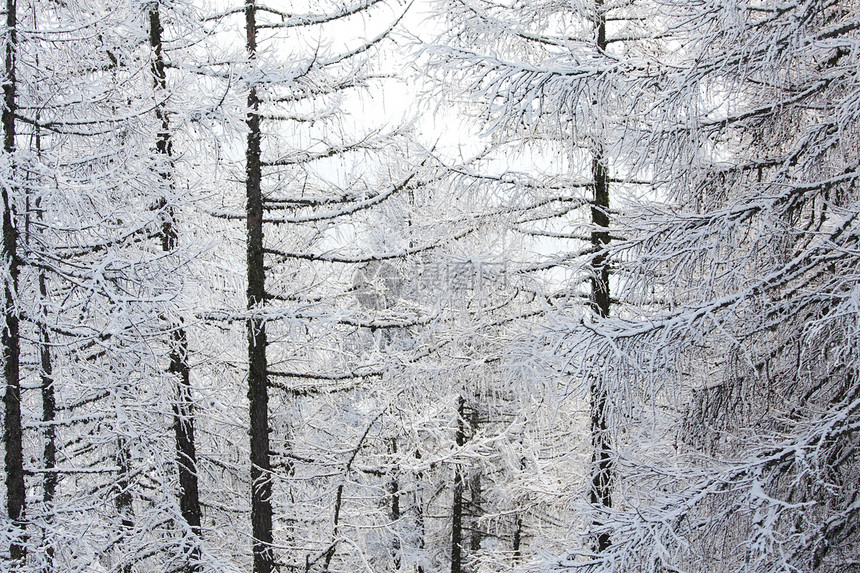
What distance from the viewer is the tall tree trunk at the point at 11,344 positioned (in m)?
4.16

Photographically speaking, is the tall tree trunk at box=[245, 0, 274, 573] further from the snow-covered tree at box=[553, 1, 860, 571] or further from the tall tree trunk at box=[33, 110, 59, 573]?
the snow-covered tree at box=[553, 1, 860, 571]

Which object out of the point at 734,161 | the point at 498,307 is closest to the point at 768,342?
the point at 734,161

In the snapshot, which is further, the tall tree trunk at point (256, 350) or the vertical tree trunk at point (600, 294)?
the tall tree trunk at point (256, 350)

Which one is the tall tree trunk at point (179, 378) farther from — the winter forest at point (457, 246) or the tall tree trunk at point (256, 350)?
the tall tree trunk at point (256, 350)

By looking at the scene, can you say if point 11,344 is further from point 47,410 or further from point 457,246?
point 457,246

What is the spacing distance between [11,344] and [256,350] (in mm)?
2214

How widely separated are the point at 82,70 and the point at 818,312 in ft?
20.6

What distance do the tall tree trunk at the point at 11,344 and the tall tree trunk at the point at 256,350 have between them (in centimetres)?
206

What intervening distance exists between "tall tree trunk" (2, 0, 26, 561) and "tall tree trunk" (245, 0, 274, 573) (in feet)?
6.75

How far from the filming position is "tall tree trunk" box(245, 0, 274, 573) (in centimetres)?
589

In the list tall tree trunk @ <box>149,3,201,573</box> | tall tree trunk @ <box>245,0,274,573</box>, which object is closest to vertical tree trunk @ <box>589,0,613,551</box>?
tall tree trunk @ <box>245,0,274,573</box>

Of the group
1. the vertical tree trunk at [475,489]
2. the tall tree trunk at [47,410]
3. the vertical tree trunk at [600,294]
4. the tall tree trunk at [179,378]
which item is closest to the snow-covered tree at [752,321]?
the vertical tree trunk at [600,294]

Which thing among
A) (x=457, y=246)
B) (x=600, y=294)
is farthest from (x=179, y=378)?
(x=600, y=294)

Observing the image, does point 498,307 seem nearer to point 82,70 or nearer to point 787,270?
point 787,270
